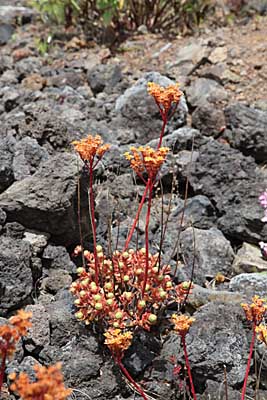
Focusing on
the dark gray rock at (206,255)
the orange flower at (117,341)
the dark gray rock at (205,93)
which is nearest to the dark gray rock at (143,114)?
the dark gray rock at (205,93)

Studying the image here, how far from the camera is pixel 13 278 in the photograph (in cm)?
242

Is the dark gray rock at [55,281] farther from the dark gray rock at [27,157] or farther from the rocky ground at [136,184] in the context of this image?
the dark gray rock at [27,157]

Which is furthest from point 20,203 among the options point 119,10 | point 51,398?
point 119,10

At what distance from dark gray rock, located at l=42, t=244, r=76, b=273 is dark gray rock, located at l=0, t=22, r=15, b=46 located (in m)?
3.44

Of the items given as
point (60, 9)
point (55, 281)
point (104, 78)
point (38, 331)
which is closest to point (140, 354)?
point (38, 331)

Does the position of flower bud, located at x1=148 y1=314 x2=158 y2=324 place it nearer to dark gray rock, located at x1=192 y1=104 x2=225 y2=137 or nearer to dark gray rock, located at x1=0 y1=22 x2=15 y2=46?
dark gray rock, located at x1=192 y1=104 x2=225 y2=137

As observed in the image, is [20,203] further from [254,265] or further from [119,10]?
[119,10]

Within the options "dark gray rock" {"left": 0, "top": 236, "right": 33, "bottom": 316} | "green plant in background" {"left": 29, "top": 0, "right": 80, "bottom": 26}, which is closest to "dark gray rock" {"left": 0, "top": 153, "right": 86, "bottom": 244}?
"dark gray rock" {"left": 0, "top": 236, "right": 33, "bottom": 316}

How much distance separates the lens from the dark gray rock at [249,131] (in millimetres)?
3658

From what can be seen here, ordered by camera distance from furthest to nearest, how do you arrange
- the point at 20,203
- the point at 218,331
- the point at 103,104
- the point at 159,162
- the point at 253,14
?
the point at 253,14, the point at 103,104, the point at 20,203, the point at 218,331, the point at 159,162

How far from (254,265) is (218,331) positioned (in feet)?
2.02

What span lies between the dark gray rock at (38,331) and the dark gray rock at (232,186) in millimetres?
1235

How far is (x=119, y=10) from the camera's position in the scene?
5449 millimetres

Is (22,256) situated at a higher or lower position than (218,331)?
higher
